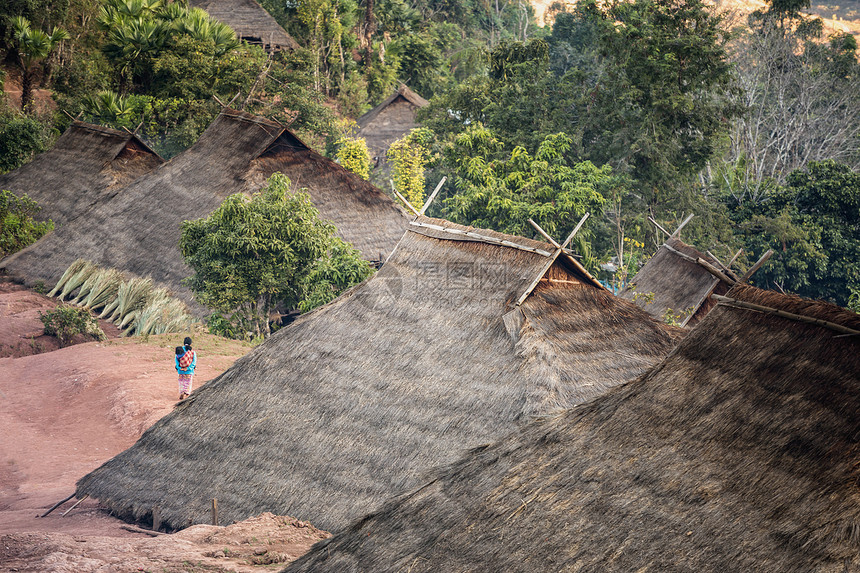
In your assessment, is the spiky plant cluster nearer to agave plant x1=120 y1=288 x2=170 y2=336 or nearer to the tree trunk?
agave plant x1=120 y1=288 x2=170 y2=336

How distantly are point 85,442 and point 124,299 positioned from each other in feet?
20.5

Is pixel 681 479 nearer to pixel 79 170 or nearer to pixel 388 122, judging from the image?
pixel 79 170

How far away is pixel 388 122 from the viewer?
32750mm

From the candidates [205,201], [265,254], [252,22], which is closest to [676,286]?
[265,254]

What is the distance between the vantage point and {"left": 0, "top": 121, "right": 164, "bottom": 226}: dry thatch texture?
69.1 feet

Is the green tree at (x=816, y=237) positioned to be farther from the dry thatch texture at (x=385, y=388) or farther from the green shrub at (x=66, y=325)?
the green shrub at (x=66, y=325)

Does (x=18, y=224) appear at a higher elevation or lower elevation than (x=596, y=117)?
lower

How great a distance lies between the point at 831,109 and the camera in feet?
90.0

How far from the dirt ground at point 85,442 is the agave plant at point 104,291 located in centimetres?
87

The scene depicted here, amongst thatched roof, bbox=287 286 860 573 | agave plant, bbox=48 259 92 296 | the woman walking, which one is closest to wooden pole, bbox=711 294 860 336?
thatched roof, bbox=287 286 860 573

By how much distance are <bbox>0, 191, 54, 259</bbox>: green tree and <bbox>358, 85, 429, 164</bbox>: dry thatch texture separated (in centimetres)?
1428

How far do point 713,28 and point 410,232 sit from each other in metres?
13.5

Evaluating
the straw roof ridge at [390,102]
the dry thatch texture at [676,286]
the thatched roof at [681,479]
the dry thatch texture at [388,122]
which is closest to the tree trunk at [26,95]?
the dry thatch texture at [388,122]

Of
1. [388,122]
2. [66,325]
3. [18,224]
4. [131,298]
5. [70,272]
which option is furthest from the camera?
[388,122]
